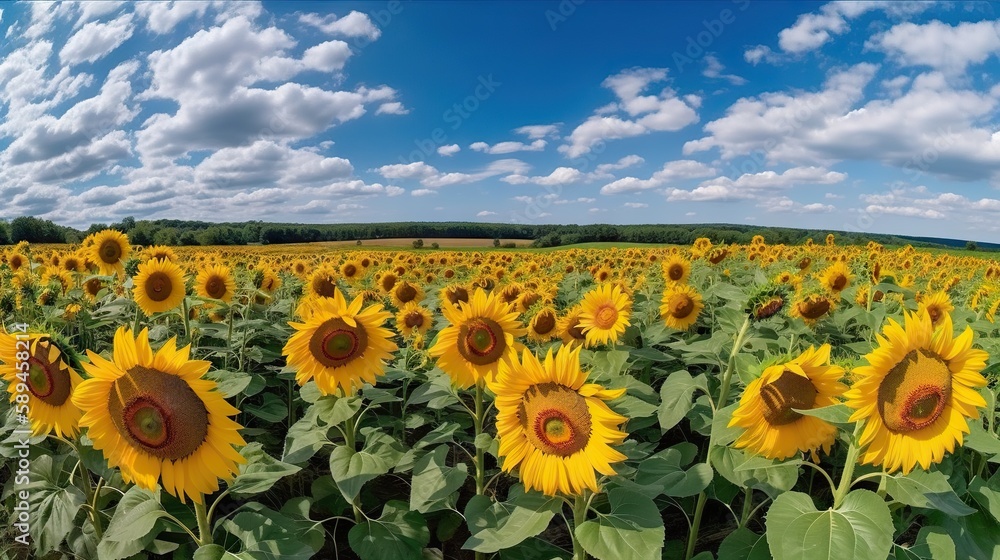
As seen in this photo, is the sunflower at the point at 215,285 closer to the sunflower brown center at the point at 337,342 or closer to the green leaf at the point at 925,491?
the sunflower brown center at the point at 337,342

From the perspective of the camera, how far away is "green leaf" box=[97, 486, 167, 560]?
101 inches

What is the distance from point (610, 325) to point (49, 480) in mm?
3682

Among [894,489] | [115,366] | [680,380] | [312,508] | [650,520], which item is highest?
[115,366]

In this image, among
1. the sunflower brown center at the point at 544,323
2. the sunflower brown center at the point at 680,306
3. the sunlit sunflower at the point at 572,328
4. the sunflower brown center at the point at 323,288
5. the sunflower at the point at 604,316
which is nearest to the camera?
the sunflower at the point at 604,316

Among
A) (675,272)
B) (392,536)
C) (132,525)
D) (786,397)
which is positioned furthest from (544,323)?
(675,272)

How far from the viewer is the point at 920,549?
2.44 m

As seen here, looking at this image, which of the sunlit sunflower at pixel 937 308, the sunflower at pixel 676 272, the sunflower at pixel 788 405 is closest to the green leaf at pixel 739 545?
the sunflower at pixel 788 405

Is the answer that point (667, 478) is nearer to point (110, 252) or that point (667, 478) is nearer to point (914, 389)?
point (914, 389)

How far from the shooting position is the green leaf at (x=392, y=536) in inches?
122

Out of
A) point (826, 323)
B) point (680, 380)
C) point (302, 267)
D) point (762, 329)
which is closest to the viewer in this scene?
point (680, 380)

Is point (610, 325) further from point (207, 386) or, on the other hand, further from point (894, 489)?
point (207, 386)

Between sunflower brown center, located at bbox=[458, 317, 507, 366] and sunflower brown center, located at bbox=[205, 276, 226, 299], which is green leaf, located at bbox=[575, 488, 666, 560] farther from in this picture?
sunflower brown center, located at bbox=[205, 276, 226, 299]

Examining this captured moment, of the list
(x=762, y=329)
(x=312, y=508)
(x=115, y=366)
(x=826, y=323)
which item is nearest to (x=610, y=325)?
(x=762, y=329)

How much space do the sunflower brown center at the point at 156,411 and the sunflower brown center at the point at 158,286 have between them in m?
3.08
